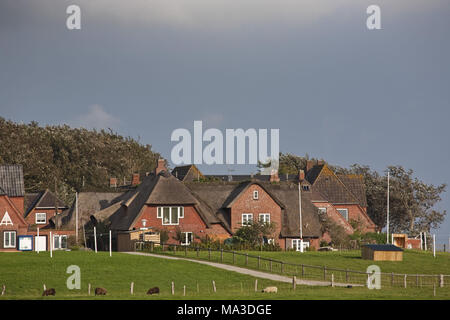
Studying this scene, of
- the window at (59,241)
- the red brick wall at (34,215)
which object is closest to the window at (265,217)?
the window at (59,241)

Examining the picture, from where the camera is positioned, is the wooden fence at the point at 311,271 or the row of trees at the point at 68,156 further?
the row of trees at the point at 68,156

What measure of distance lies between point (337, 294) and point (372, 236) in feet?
154

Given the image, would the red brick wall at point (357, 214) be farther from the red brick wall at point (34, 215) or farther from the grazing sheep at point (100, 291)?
the grazing sheep at point (100, 291)

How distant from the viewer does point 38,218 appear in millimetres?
101625

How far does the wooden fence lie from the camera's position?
55722 mm

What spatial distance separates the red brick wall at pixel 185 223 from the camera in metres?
80.6

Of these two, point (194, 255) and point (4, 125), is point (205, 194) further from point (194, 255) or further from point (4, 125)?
point (4, 125)

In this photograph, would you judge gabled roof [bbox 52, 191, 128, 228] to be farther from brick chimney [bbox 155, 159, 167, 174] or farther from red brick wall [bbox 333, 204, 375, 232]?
red brick wall [bbox 333, 204, 375, 232]

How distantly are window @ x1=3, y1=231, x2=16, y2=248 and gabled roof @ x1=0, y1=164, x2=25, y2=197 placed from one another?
251 inches

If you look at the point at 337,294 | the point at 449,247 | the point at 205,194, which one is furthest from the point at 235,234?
the point at 337,294

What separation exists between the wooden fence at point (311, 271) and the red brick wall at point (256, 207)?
1255cm

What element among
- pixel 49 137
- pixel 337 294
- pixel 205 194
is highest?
pixel 49 137

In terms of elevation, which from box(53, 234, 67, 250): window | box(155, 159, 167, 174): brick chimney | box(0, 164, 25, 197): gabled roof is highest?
box(155, 159, 167, 174): brick chimney

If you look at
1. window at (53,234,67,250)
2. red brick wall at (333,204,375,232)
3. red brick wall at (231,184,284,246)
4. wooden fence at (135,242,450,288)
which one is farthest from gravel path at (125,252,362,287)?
red brick wall at (333,204,375,232)
